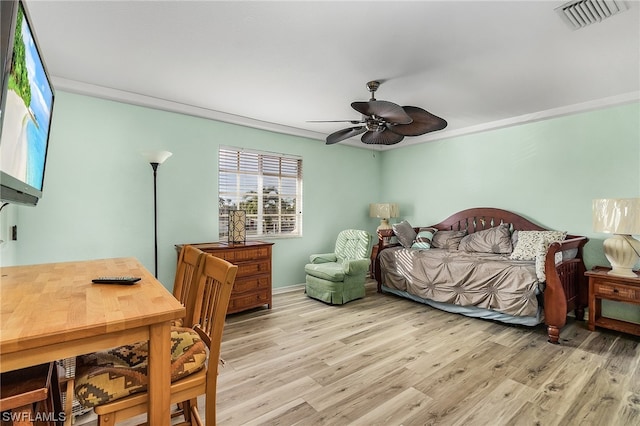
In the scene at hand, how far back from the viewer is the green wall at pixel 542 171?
10.8 feet

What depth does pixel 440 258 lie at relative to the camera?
3771mm

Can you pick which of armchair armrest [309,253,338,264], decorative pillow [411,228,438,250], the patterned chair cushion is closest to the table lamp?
decorative pillow [411,228,438,250]

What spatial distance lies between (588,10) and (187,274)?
9.93 ft

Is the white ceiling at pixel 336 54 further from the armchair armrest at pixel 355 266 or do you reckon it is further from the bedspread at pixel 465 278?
the armchair armrest at pixel 355 266

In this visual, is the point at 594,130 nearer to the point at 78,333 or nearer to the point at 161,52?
the point at 161,52

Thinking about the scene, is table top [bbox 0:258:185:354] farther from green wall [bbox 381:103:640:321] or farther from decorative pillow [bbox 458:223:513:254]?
green wall [bbox 381:103:640:321]

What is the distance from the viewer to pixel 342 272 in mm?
3844

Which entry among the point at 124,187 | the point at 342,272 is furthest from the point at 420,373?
the point at 124,187

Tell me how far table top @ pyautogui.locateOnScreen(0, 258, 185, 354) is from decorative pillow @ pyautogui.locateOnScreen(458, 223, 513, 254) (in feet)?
13.3

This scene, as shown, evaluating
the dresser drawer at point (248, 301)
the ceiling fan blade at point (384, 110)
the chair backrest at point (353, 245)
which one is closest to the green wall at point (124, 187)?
the dresser drawer at point (248, 301)

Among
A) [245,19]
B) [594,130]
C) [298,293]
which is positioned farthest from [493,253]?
[245,19]

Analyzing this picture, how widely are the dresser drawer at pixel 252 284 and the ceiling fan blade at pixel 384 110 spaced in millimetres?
2365

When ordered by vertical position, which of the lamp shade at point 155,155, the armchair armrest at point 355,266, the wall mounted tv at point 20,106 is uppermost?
the lamp shade at point 155,155

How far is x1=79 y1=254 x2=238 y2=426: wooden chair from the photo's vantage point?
1.08 m
